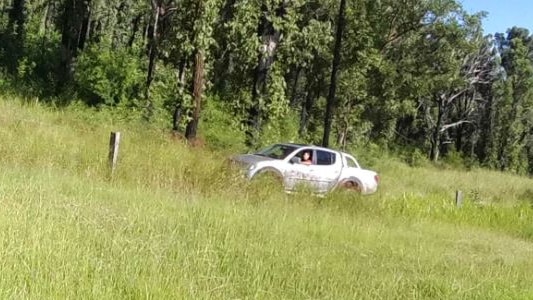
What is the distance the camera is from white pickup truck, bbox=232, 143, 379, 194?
17141 millimetres

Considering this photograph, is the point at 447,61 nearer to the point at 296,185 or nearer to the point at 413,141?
the point at 413,141

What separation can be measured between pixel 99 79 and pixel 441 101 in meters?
43.3

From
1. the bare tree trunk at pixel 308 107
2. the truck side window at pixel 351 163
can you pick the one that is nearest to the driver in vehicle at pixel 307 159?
the truck side window at pixel 351 163

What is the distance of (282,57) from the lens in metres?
26.5

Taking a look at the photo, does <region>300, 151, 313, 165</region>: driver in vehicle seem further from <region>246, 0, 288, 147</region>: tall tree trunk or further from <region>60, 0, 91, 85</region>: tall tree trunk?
<region>60, 0, 91, 85</region>: tall tree trunk

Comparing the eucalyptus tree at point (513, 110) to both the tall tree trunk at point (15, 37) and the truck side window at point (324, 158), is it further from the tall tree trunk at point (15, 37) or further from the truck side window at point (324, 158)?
the truck side window at point (324, 158)

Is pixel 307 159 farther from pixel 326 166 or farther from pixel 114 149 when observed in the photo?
pixel 114 149

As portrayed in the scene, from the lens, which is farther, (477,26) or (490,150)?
(490,150)

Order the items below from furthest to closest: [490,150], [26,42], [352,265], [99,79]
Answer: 1. [490,150]
2. [26,42]
3. [99,79]
4. [352,265]

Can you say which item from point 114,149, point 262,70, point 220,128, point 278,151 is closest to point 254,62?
point 262,70

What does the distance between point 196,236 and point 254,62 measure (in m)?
17.8

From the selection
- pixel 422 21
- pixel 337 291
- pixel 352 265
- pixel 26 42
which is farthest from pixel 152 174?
pixel 422 21

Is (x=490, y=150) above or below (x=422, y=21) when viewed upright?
below

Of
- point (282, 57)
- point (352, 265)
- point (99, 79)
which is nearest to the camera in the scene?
point (352, 265)
